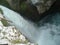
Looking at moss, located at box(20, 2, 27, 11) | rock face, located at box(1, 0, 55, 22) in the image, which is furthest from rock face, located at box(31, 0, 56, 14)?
moss, located at box(20, 2, 27, 11)

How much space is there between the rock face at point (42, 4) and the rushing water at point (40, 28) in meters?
0.59

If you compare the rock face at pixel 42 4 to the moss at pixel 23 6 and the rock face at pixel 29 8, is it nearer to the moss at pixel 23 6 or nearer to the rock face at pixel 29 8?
the rock face at pixel 29 8

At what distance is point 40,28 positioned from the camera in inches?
383

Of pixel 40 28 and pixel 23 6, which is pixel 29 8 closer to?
pixel 23 6

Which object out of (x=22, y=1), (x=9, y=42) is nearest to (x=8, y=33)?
(x=9, y=42)

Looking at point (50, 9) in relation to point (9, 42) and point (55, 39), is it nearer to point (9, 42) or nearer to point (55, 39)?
point (55, 39)

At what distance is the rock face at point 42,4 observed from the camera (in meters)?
9.14

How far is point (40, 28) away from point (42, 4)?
948 millimetres

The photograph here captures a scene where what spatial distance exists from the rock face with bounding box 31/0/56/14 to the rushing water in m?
0.59

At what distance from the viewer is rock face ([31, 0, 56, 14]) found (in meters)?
9.14

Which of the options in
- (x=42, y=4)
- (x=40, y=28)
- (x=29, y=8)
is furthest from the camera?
(x=29, y=8)

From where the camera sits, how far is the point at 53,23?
32.7 feet

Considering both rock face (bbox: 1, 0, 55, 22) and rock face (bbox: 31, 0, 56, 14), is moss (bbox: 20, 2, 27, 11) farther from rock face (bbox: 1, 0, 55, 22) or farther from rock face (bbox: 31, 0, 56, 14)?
rock face (bbox: 31, 0, 56, 14)

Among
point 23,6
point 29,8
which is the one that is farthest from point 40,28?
point 23,6
